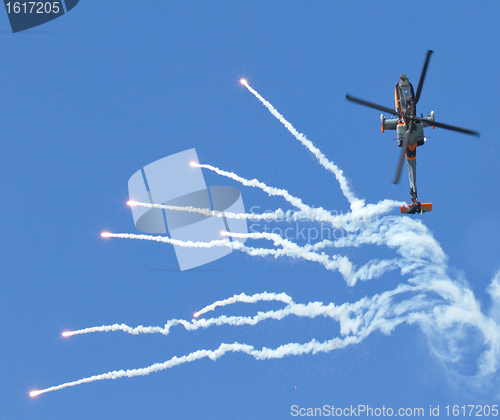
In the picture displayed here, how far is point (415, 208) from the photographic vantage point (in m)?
62.6

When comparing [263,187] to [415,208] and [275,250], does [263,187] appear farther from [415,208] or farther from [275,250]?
[415,208]

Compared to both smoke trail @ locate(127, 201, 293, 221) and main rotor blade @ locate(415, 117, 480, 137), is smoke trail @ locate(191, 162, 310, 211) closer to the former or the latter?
smoke trail @ locate(127, 201, 293, 221)

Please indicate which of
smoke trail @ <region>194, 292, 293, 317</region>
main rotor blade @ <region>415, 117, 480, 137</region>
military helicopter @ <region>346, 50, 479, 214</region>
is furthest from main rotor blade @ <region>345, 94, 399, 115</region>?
smoke trail @ <region>194, 292, 293, 317</region>

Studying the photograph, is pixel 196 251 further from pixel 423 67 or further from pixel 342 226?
pixel 423 67

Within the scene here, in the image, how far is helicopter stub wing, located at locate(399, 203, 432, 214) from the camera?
6241cm

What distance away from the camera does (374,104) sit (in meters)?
59.7

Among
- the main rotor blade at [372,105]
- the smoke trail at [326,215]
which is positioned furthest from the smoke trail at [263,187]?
the main rotor blade at [372,105]

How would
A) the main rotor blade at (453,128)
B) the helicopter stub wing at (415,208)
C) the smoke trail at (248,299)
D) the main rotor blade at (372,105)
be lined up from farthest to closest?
the smoke trail at (248,299), the helicopter stub wing at (415,208), the main rotor blade at (372,105), the main rotor blade at (453,128)

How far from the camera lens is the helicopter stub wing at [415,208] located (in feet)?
205

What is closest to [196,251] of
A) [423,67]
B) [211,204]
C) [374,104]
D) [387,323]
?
[211,204]

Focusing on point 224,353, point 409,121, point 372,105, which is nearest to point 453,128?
point 409,121

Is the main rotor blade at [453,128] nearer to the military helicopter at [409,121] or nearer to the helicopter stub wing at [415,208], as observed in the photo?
the military helicopter at [409,121]

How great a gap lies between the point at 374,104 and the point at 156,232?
134ft

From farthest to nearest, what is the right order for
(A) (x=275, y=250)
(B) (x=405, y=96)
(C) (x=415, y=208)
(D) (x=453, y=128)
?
1. (A) (x=275, y=250)
2. (C) (x=415, y=208)
3. (B) (x=405, y=96)
4. (D) (x=453, y=128)
